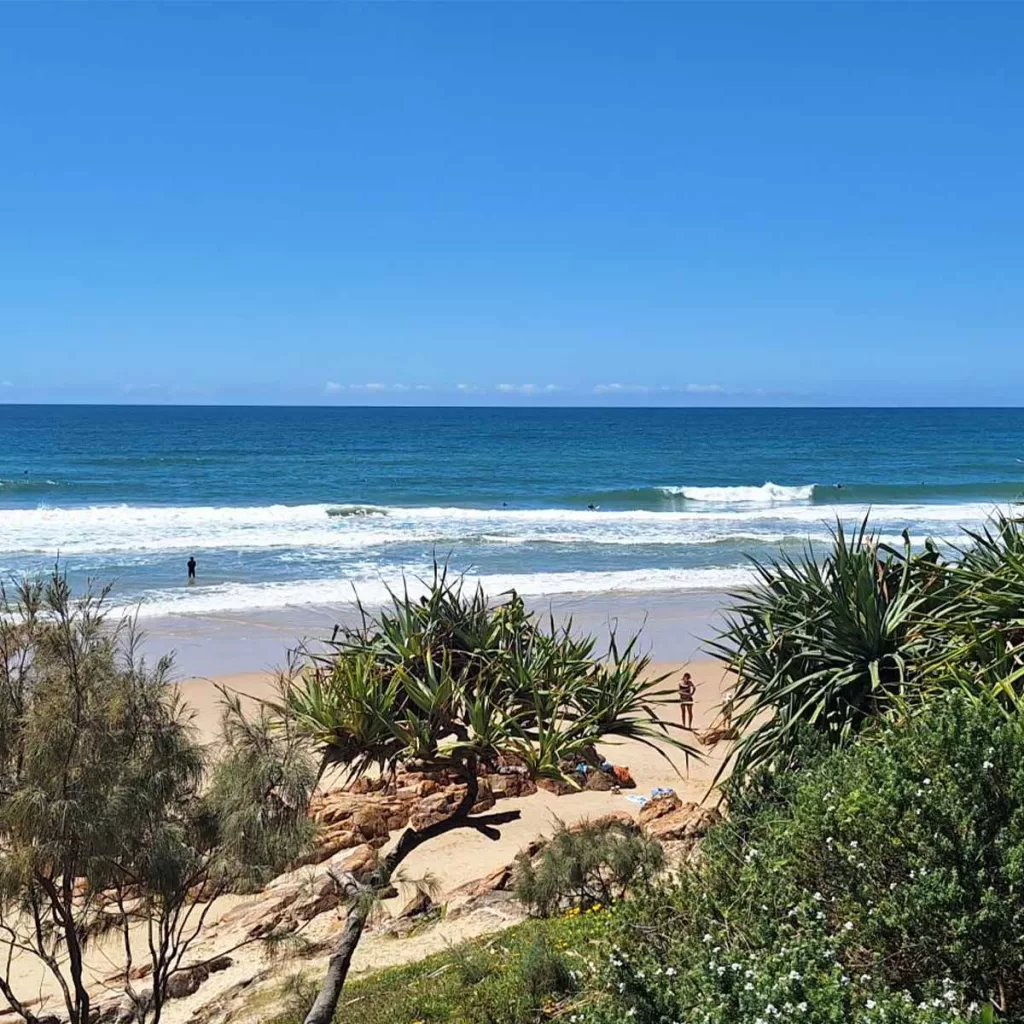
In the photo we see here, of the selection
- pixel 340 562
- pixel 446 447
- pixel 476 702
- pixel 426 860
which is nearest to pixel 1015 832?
pixel 476 702

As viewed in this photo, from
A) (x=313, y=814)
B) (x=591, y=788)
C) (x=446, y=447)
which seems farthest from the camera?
(x=446, y=447)

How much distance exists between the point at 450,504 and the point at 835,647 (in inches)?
1736

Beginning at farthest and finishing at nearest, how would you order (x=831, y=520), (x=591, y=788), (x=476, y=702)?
(x=831, y=520), (x=591, y=788), (x=476, y=702)

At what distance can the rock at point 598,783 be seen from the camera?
14.5 m

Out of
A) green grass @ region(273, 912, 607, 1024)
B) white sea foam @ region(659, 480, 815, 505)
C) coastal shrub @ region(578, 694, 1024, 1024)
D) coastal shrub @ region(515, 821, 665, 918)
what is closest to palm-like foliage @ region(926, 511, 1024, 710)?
coastal shrub @ region(578, 694, 1024, 1024)

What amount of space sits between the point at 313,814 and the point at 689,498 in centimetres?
4527

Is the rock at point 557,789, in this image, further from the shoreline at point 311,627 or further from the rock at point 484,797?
the shoreline at point 311,627

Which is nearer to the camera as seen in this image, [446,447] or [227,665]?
[227,665]

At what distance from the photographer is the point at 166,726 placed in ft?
22.0

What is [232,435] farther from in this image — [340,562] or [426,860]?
[426,860]

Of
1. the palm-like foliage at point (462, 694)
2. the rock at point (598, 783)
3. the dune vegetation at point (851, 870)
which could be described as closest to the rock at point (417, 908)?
the dune vegetation at point (851, 870)

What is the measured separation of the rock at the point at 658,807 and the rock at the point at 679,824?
12 centimetres

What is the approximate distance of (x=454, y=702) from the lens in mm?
7680

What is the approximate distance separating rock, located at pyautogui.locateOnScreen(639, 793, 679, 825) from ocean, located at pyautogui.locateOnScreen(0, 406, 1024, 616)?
12.4ft
